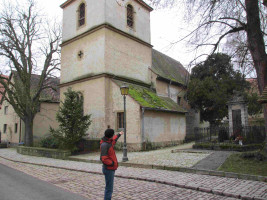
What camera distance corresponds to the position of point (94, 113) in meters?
17.7

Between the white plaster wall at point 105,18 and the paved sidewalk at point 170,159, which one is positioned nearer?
the paved sidewalk at point 170,159

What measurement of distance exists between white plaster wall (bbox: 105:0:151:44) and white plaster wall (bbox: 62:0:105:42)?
73cm

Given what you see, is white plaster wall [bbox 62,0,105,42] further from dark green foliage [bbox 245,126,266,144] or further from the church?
dark green foliage [bbox 245,126,266,144]

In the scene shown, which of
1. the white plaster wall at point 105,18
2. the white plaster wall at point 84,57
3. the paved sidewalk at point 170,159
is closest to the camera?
the paved sidewalk at point 170,159

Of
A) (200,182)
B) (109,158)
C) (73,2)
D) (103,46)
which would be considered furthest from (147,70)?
(109,158)

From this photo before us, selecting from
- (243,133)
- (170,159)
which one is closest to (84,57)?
(170,159)

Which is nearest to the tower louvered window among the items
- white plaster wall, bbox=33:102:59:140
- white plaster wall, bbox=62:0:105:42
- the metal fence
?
white plaster wall, bbox=62:0:105:42

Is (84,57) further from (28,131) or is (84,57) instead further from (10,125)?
(10,125)

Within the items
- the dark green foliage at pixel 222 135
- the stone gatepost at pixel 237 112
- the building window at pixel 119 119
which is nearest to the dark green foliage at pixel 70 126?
the building window at pixel 119 119

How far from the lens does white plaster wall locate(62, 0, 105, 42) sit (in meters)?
18.7

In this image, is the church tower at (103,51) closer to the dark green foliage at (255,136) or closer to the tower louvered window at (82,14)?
the tower louvered window at (82,14)

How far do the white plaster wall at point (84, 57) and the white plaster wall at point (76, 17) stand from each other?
92 centimetres

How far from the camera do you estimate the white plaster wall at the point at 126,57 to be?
18294 millimetres

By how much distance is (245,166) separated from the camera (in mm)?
8305
